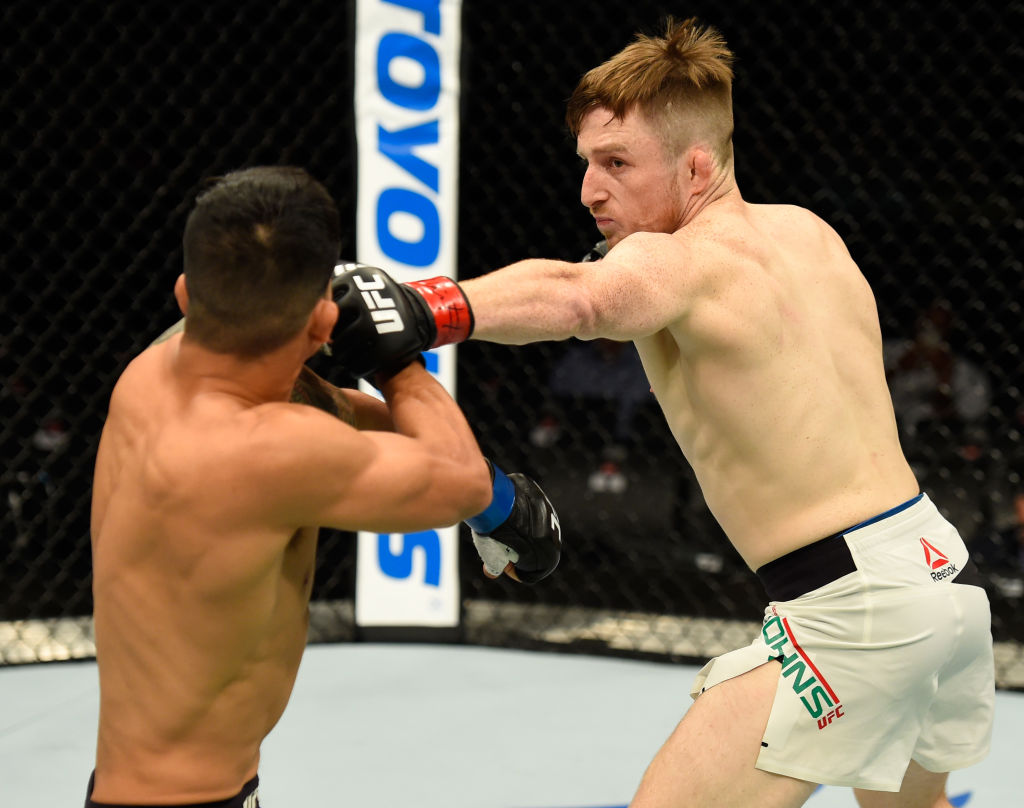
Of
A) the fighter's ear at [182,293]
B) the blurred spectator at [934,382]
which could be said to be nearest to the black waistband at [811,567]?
the fighter's ear at [182,293]

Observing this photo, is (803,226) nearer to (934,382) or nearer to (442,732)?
(442,732)

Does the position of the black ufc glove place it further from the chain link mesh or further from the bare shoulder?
the chain link mesh

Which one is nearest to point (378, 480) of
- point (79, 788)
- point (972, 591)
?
point (972, 591)

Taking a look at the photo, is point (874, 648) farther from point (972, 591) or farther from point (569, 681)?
point (569, 681)

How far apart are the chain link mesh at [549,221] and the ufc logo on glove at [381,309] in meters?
2.25

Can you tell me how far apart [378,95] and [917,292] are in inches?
87.0

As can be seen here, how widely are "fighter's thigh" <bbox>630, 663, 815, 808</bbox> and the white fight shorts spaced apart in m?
0.01

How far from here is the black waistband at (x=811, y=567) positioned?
127 centimetres

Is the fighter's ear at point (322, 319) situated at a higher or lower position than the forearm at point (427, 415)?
higher

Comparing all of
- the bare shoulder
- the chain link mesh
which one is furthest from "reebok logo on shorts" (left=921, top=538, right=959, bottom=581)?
the chain link mesh

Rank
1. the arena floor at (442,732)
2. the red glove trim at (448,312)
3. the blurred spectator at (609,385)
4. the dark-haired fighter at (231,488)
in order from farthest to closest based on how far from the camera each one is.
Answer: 1. the blurred spectator at (609,385)
2. the arena floor at (442,732)
3. the red glove trim at (448,312)
4. the dark-haired fighter at (231,488)

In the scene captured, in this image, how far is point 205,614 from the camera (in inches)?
39.2

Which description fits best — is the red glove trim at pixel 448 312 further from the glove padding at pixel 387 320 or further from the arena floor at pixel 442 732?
the arena floor at pixel 442 732

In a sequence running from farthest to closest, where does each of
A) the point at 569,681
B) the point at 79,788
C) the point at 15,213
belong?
the point at 15,213 < the point at 569,681 < the point at 79,788
